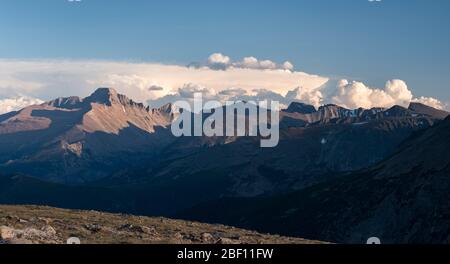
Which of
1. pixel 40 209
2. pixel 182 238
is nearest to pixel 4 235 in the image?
pixel 182 238
